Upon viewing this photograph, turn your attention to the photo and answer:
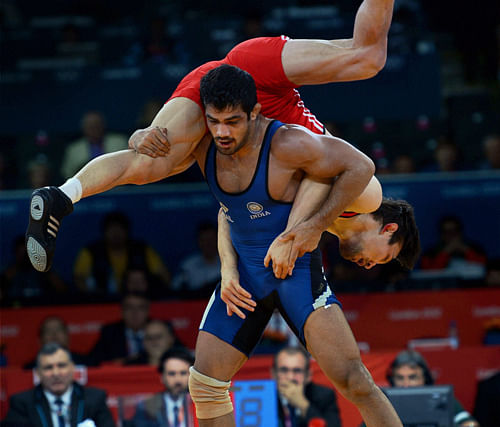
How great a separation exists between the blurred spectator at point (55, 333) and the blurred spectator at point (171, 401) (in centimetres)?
109

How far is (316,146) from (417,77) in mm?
5279

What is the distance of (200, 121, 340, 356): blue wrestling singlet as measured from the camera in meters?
4.50

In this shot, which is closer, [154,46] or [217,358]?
[217,358]

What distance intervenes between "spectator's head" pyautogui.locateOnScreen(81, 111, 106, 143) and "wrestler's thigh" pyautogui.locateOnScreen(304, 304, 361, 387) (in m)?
5.46

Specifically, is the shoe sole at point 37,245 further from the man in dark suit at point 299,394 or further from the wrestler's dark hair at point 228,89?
the man in dark suit at point 299,394

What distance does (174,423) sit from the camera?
6.55 metres

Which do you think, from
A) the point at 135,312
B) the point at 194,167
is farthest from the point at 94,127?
the point at 135,312

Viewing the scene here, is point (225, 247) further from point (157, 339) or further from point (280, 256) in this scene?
point (157, 339)

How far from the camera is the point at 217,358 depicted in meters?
4.61

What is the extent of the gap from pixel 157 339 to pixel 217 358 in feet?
10.7

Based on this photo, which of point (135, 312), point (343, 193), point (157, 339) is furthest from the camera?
point (135, 312)

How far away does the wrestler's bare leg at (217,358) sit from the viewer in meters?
4.61

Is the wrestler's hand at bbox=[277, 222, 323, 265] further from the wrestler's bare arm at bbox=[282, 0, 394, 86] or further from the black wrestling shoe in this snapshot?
the black wrestling shoe

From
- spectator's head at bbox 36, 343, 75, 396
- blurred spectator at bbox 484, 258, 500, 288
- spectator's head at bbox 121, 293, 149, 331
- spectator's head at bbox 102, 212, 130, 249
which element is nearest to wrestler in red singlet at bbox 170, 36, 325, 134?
spectator's head at bbox 36, 343, 75, 396
